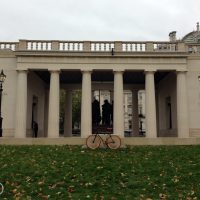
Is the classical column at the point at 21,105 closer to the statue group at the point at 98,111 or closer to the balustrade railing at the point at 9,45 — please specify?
the balustrade railing at the point at 9,45

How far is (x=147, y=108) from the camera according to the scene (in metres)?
37.5

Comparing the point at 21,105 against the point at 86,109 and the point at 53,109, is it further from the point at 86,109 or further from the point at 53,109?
the point at 86,109

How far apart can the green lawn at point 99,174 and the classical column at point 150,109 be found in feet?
40.0

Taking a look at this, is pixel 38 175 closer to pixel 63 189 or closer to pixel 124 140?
pixel 63 189

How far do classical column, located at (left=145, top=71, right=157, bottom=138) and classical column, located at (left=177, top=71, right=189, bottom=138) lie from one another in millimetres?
2548

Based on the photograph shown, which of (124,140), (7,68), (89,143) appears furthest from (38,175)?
(7,68)

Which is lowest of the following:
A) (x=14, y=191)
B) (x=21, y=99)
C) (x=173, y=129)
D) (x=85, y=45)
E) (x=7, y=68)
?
(x=14, y=191)

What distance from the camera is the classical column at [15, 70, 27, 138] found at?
36188 millimetres

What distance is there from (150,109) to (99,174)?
2072cm

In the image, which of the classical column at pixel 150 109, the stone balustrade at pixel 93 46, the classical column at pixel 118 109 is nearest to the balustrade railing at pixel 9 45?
the stone balustrade at pixel 93 46

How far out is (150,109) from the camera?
37375 millimetres

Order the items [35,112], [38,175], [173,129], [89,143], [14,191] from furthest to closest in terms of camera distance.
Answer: [35,112]
[173,129]
[89,143]
[38,175]
[14,191]

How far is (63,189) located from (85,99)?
22.7 meters

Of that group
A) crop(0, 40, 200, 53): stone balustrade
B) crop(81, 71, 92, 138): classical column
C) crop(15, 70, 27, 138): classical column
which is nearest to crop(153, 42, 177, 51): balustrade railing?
crop(0, 40, 200, 53): stone balustrade
